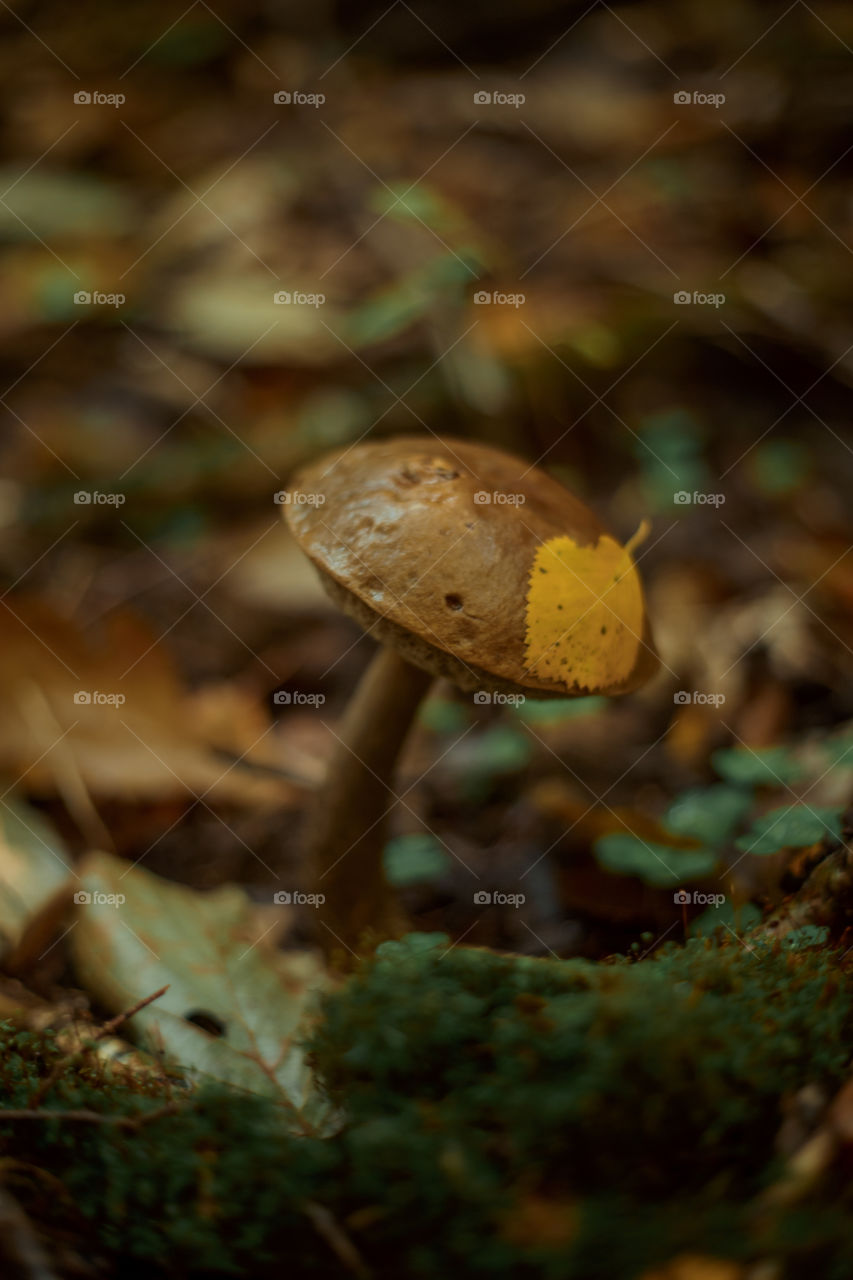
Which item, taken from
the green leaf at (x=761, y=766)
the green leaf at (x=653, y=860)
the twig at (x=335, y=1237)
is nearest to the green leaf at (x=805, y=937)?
the green leaf at (x=653, y=860)

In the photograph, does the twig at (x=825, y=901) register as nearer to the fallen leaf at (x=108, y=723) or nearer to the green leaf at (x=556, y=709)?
the green leaf at (x=556, y=709)

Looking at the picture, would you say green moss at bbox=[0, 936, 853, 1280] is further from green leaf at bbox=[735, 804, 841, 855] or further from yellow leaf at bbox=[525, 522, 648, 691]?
yellow leaf at bbox=[525, 522, 648, 691]

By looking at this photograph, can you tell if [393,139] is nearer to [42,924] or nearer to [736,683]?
[736,683]

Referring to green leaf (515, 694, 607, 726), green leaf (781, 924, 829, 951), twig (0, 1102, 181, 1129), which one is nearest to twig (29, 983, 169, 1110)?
twig (0, 1102, 181, 1129)

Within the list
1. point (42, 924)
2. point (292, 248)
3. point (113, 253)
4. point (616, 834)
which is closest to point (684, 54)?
point (292, 248)

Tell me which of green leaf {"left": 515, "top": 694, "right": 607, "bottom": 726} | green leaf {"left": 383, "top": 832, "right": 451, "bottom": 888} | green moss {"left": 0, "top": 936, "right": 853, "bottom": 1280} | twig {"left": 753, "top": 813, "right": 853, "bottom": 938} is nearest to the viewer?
green moss {"left": 0, "top": 936, "right": 853, "bottom": 1280}

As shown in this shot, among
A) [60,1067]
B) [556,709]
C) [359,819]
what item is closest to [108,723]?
[359,819]
